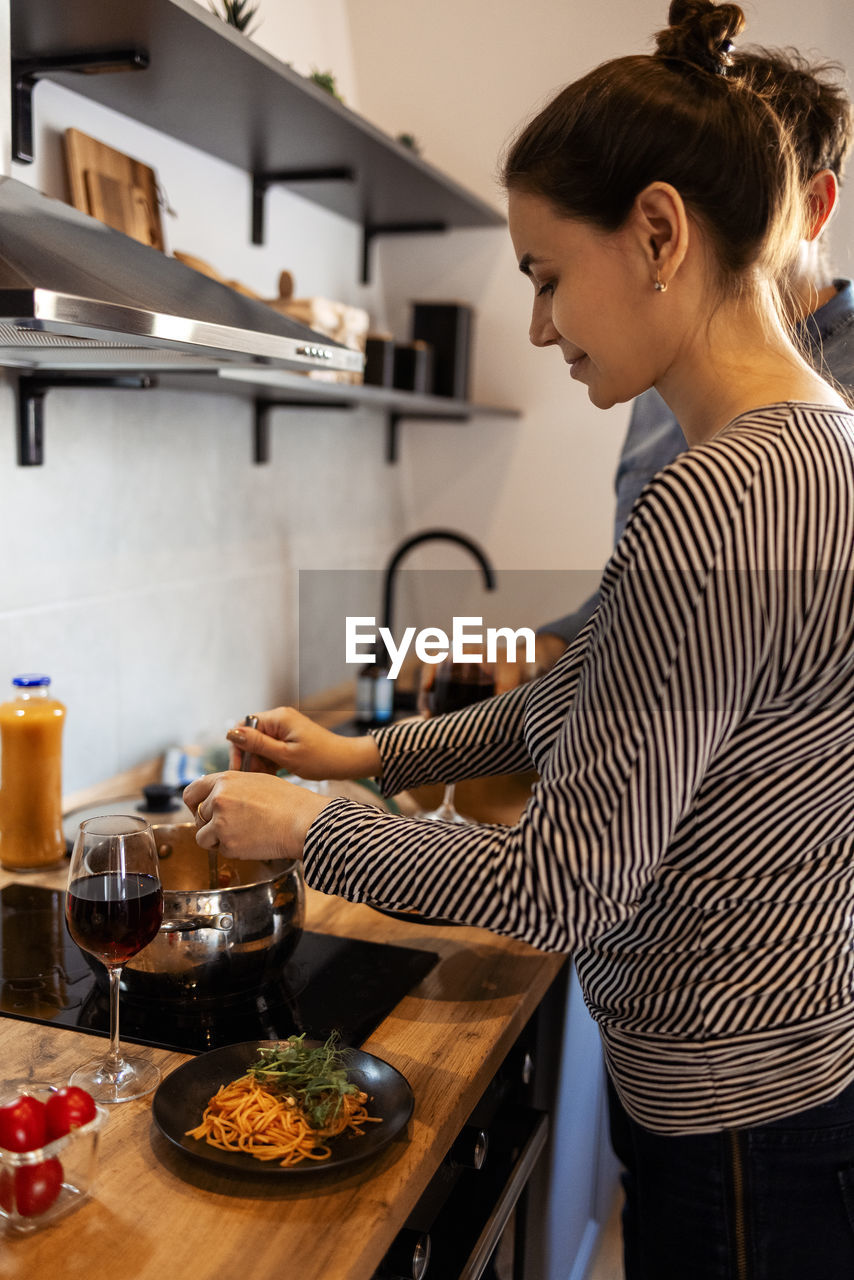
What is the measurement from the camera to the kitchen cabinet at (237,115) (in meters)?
1.36

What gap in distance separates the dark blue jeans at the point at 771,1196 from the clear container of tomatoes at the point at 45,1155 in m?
0.47

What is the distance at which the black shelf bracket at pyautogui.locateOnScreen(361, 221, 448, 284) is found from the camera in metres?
2.64

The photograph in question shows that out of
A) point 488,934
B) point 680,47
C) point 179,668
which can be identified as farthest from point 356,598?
point 680,47

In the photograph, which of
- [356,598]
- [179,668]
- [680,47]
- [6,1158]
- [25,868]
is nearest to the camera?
[6,1158]

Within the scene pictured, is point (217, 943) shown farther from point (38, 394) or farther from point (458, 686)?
point (38, 394)

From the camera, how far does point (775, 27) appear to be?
236 centimetres

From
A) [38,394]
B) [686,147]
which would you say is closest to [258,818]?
[686,147]

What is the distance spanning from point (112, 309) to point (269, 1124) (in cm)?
66

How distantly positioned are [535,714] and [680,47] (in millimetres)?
545

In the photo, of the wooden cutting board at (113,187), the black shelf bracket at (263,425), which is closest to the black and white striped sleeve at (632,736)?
the wooden cutting board at (113,187)

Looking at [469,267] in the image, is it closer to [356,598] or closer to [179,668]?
[356,598]

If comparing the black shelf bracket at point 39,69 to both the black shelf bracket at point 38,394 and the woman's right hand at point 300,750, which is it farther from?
the woman's right hand at point 300,750

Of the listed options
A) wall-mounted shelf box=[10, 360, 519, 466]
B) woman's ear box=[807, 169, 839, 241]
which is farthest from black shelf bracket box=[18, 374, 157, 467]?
woman's ear box=[807, 169, 839, 241]

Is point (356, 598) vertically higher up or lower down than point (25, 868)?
higher up
